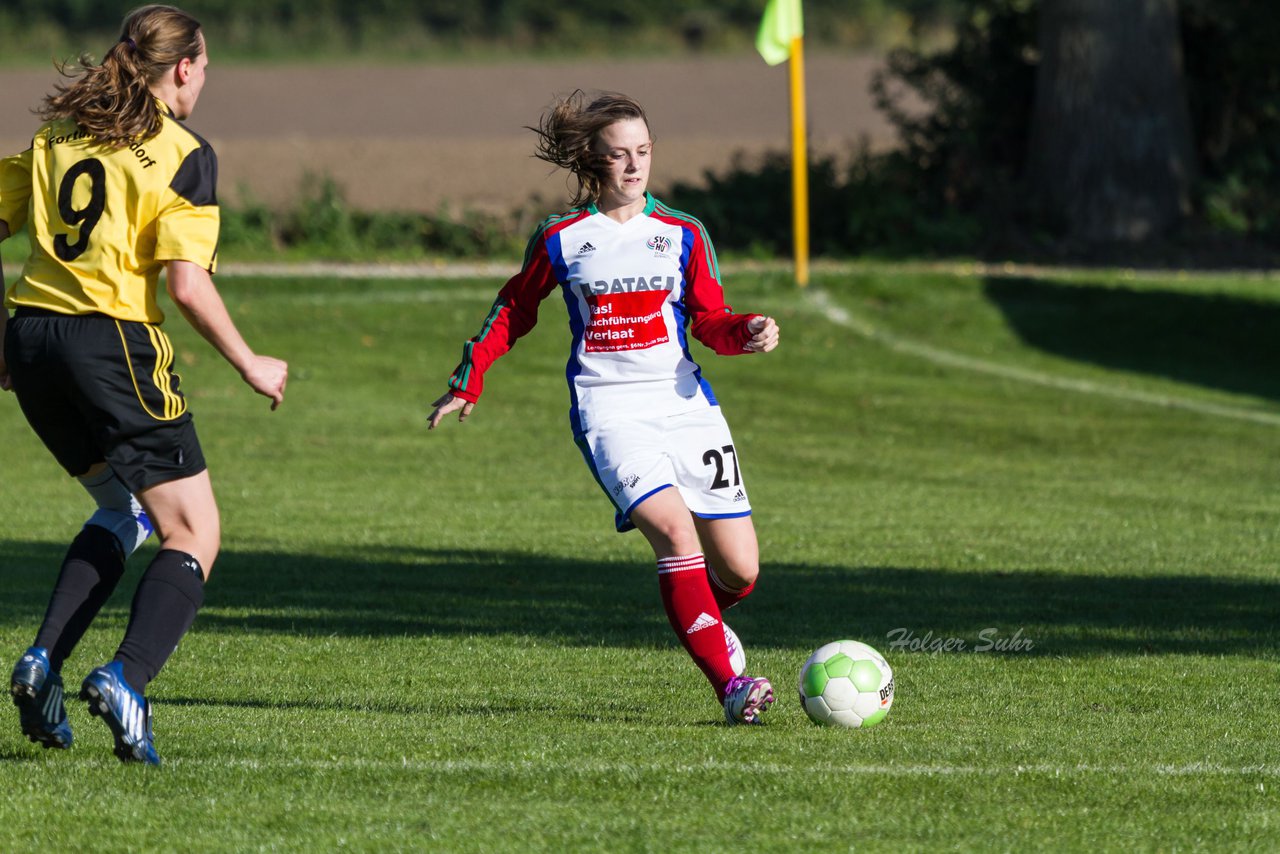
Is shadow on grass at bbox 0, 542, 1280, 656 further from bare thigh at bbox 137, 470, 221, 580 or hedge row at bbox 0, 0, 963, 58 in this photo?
hedge row at bbox 0, 0, 963, 58

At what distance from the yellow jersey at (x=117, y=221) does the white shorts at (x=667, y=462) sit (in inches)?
58.8

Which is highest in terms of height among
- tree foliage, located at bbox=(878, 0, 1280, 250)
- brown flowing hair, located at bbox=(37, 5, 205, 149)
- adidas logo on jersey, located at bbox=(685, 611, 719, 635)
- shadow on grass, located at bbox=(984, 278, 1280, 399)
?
brown flowing hair, located at bbox=(37, 5, 205, 149)

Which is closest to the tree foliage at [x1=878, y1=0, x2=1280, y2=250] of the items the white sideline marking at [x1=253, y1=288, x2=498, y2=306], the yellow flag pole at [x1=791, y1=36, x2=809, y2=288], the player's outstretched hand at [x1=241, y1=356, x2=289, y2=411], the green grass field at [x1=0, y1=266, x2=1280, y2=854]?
the yellow flag pole at [x1=791, y1=36, x2=809, y2=288]

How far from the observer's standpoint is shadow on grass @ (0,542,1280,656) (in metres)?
7.91

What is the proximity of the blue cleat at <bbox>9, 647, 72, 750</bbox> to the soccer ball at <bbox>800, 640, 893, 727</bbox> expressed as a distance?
7.50 ft

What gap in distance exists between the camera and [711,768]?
16.4 feet

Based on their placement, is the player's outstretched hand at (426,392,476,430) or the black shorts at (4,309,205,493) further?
the player's outstretched hand at (426,392,476,430)

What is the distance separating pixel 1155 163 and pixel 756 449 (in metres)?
11.3

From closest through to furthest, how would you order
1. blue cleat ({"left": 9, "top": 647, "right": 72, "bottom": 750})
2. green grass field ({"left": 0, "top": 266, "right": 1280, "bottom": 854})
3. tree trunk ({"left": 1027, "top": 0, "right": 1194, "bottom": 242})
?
1. green grass field ({"left": 0, "top": 266, "right": 1280, "bottom": 854})
2. blue cleat ({"left": 9, "top": 647, "right": 72, "bottom": 750})
3. tree trunk ({"left": 1027, "top": 0, "right": 1194, "bottom": 242})

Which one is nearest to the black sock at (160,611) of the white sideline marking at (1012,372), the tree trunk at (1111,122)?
the white sideline marking at (1012,372)

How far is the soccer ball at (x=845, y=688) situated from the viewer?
5.79 m

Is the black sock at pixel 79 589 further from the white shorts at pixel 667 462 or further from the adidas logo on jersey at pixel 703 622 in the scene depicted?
the adidas logo on jersey at pixel 703 622

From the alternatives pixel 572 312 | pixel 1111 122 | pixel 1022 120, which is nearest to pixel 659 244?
pixel 572 312

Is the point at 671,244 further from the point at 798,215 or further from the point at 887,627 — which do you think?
the point at 798,215
